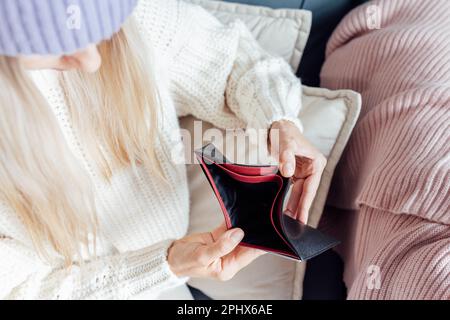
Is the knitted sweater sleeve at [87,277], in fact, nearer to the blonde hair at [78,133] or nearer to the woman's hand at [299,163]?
the blonde hair at [78,133]

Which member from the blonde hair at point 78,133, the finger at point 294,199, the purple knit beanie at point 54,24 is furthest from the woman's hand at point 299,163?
the purple knit beanie at point 54,24

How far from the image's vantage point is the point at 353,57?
717 mm

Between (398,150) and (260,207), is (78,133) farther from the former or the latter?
(398,150)

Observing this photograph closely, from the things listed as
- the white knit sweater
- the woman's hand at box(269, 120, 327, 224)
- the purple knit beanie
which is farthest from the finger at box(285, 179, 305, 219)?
the purple knit beanie

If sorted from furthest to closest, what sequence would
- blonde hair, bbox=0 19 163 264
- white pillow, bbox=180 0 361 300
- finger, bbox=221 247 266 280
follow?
1. white pillow, bbox=180 0 361 300
2. finger, bbox=221 247 266 280
3. blonde hair, bbox=0 19 163 264

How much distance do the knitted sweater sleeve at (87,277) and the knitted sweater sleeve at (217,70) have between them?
0.23m

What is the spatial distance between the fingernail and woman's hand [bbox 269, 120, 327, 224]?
92 millimetres

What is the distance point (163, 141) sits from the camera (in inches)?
26.4

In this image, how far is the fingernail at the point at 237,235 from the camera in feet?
1.73

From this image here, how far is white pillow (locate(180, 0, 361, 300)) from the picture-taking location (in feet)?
2.27

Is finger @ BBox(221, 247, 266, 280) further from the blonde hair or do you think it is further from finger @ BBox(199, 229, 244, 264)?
the blonde hair

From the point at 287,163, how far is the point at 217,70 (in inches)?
9.1
